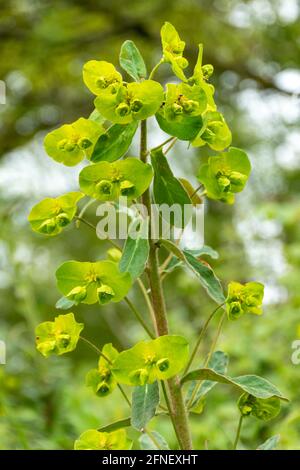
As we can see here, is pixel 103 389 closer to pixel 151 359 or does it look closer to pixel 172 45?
pixel 151 359

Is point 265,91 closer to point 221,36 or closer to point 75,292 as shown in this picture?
point 221,36

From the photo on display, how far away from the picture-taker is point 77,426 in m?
1.57

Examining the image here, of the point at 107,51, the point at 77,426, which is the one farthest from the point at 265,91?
the point at 77,426

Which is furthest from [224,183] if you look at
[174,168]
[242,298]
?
[174,168]

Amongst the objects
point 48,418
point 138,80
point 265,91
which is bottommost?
point 48,418

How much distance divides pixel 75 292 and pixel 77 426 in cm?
102

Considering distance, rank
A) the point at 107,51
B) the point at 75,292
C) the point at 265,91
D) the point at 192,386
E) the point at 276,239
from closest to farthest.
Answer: the point at 75,292
the point at 192,386
the point at 276,239
the point at 265,91
the point at 107,51

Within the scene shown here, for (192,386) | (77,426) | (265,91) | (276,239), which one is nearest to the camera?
(192,386)

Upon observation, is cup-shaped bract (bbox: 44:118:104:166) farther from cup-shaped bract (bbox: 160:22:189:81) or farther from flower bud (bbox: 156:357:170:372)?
flower bud (bbox: 156:357:170:372)

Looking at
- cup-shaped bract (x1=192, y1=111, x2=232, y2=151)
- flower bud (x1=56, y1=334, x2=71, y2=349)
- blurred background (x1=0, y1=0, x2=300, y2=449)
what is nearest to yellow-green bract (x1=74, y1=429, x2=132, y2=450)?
flower bud (x1=56, y1=334, x2=71, y2=349)

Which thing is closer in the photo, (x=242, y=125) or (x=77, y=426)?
(x=77, y=426)

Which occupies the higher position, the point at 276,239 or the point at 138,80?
the point at 138,80

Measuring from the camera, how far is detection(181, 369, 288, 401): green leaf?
65cm

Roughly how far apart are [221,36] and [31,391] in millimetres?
3024
